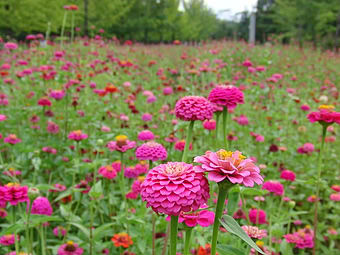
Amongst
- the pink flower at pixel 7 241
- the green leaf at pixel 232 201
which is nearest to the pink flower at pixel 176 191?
the green leaf at pixel 232 201

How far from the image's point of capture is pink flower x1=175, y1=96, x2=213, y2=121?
104 centimetres

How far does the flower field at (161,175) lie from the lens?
65 centimetres

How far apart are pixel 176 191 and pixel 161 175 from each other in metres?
0.06

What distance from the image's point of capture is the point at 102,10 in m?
16.4

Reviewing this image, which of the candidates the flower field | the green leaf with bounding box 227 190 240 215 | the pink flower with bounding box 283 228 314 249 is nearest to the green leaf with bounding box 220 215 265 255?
the flower field

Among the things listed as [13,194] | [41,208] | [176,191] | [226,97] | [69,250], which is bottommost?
[69,250]

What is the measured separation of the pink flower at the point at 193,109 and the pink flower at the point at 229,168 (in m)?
0.43

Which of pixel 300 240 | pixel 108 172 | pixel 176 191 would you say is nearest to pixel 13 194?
pixel 108 172

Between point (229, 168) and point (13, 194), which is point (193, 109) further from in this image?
point (13, 194)

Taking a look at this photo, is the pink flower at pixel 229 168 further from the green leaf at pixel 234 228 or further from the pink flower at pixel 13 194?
the pink flower at pixel 13 194

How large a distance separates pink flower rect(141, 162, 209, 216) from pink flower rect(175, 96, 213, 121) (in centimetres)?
44

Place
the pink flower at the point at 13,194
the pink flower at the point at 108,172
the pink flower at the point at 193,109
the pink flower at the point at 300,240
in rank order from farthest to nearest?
the pink flower at the point at 108,172
the pink flower at the point at 300,240
the pink flower at the point at 13,194
the pink flower at the point at 193,109

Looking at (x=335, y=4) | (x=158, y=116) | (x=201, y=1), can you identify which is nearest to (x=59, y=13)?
(x=158, y=116)

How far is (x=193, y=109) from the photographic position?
41.2 inches
